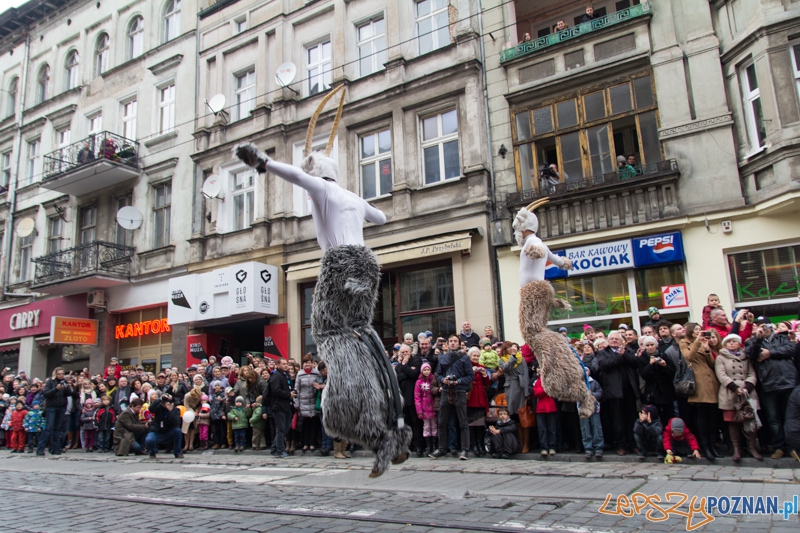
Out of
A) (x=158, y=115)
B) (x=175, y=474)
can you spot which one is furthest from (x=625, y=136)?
(x=158, y=115)

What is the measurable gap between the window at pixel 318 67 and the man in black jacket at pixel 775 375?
14000 millimetres

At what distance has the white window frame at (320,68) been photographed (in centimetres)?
1897

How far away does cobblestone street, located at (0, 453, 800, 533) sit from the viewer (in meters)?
5.34

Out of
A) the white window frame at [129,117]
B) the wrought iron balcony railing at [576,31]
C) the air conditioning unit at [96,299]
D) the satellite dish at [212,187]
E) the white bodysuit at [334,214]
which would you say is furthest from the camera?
the white window frame at [129,117]

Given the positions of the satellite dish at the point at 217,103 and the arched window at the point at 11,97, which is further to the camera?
the arched window at the point at 11,97

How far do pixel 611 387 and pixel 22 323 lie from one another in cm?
2369

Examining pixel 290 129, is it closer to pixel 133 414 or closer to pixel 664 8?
pixel 133 414

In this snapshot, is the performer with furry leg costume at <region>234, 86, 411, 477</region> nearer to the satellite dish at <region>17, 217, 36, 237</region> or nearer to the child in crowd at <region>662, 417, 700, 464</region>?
the child in crowd at <region>662, 417, 700, 464</region>

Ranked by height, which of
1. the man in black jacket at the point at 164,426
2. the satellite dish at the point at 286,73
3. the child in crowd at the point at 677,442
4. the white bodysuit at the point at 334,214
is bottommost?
the child in crowd at the point at 677,442

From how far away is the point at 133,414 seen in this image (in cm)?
1368

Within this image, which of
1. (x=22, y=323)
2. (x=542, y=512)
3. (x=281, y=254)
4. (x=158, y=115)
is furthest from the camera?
(x=22, y=323)

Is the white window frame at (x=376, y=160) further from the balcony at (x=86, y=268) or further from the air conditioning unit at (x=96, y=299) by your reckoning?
the air conditioning unit at (x=96, y=299)

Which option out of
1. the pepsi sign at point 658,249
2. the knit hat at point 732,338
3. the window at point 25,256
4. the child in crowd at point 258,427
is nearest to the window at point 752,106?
the pepsi sign at point 658,249

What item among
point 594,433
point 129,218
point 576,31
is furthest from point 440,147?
point 129,218
